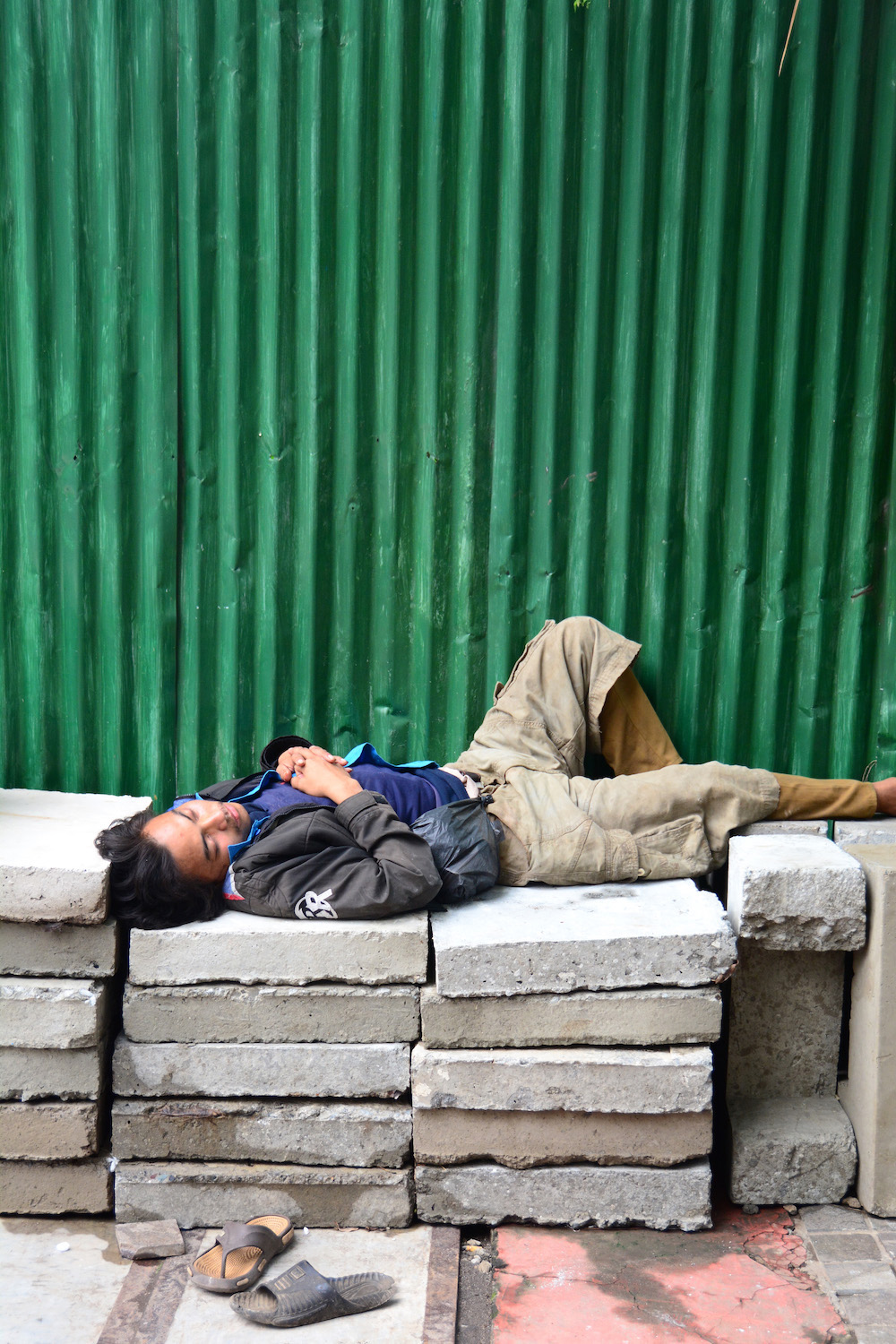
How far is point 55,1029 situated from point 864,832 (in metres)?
2.77

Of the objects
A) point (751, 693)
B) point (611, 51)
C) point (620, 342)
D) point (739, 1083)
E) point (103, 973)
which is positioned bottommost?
point (739, 1083)

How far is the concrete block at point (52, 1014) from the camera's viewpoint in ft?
9.50

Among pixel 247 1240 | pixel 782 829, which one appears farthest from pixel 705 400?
pixel 247 1240

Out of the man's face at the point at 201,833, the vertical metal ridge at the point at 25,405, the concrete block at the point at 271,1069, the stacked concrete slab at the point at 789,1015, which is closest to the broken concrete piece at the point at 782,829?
the stacked concrete slab at the point at 789,1015

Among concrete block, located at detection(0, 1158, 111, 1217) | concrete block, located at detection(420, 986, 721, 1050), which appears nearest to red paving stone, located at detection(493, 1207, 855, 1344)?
concrete block, located at detection(420, 986, 721, 1050)

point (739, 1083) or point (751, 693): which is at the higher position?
point (751, 693)

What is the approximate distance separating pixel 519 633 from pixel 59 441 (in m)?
1.91

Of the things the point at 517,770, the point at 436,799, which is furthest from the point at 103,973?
the point at 517,770

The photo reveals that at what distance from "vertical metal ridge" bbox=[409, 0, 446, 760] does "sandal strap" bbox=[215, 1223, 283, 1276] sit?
5.75 feet

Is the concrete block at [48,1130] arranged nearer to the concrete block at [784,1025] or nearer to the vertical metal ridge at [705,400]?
the concrete block at [784,1025]

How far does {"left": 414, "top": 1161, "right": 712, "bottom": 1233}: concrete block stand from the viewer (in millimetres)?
2879

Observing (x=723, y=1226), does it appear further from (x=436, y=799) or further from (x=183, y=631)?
(x=183, y=631)

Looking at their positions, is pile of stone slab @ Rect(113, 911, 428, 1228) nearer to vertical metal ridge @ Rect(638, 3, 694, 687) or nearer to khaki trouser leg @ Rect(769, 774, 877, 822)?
khaki trouser leg @ Rect(769, 774, 877, 822)

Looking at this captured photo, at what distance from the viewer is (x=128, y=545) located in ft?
12.8
